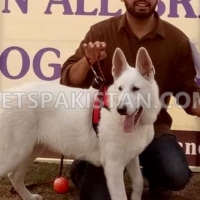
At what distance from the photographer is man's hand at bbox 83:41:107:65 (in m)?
2.34

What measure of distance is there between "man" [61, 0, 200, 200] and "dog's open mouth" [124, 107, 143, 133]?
1.25ft

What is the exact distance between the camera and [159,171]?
2736 millimetres

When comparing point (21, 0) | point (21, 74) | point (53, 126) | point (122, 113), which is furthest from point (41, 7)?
point (122, 113)

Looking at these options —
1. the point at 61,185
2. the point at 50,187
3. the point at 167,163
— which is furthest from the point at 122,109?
the point at 50,187

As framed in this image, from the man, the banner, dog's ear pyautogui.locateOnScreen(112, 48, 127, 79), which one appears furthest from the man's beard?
the banner

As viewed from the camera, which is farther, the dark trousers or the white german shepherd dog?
the dark trousers

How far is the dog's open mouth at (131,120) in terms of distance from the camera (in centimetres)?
226

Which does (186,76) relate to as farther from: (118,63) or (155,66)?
(118,63)

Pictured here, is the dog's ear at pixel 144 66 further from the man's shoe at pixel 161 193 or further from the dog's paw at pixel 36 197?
the dog's paw at pixel 36 197

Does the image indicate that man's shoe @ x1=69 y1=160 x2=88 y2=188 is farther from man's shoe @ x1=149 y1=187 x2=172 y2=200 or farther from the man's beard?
the man's beard

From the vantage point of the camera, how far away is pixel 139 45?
2.66 m

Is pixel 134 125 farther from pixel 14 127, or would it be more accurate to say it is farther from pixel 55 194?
pixel 55 194

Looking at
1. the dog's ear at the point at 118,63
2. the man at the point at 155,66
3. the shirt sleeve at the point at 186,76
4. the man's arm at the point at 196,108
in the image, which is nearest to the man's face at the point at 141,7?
the man at the point at 155,66

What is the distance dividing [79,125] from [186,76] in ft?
2.26
